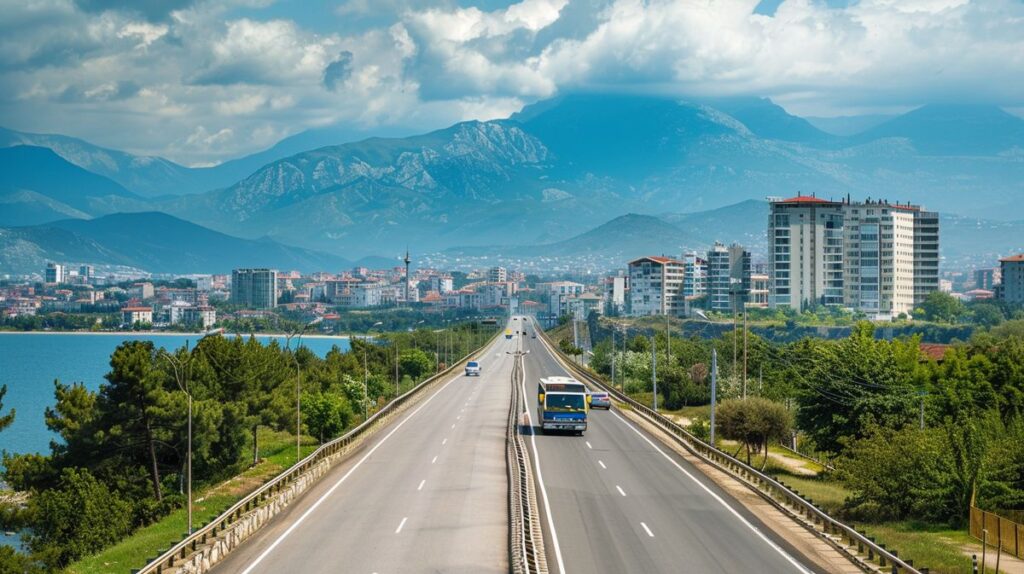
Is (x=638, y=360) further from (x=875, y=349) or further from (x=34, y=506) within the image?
(x=34, y=506)

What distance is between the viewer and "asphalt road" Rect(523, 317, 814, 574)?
26.2m

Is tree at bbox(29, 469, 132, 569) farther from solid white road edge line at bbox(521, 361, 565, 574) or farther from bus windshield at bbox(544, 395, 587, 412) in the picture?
bus windshield at bbox(544, 395, 587, 412)

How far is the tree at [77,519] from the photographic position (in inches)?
1693

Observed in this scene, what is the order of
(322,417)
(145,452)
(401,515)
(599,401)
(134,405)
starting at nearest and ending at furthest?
(401,515)
(134,405)
(145,452)
(322,417)
(599,401)

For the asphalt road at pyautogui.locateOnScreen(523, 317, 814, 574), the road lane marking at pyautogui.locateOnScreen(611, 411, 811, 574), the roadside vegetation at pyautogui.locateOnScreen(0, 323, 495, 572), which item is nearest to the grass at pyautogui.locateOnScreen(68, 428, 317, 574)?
the roadside vegetation at pyautogui.locateOnScreen(0, 323, 495, 572)

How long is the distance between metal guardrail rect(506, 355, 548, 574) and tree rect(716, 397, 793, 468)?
12.3 m

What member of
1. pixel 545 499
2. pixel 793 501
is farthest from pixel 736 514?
pixel 545 499

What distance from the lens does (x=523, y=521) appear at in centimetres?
2903

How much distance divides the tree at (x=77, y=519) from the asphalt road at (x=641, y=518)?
680 inches

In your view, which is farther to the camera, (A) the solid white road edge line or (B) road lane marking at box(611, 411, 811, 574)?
(B) road lane marking at box(611, 411, 811, 574)

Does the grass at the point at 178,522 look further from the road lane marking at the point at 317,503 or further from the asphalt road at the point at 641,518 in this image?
the asphalt road at the point at 641,518

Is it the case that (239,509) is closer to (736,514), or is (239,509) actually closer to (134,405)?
(736,514)

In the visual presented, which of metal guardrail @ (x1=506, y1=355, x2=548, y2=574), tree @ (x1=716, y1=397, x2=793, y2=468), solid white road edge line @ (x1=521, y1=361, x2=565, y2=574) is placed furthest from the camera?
tree @ (x1=716, y1=397, x2=793, y2=468)

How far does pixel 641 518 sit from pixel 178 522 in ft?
66.6
